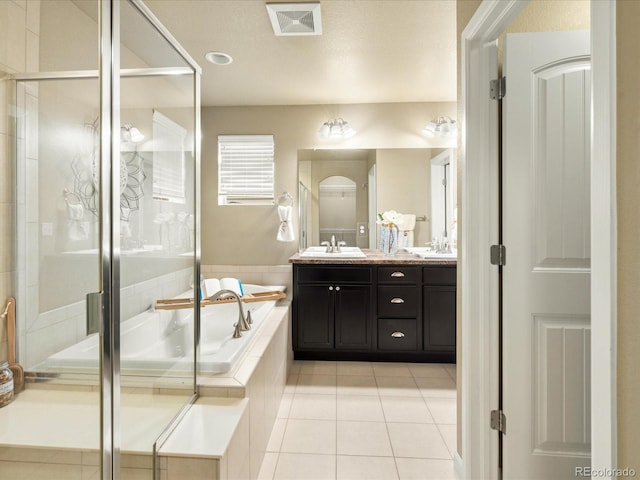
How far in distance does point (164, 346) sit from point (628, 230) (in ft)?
4.85

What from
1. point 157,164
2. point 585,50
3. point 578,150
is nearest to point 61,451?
point 157,164

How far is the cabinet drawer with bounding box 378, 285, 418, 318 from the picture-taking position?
3.15 metres

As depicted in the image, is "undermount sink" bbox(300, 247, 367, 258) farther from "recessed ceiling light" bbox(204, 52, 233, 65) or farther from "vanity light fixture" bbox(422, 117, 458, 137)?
"recessed ceiling light" bbox(204, 52, 233, 65)

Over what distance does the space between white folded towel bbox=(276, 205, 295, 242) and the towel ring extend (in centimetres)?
8

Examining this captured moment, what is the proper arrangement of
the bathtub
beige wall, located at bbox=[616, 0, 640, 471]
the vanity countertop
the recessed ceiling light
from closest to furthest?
beige wall, located at bbox=[616, 0, 640, 471] → the bathtub → the recessed ceiling light → the vanity countertop

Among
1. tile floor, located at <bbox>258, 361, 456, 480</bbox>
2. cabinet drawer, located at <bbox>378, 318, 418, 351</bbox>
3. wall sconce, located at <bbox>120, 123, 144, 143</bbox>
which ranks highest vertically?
wall sconce, located at <bbox>120, 123, 144, 143</bbox>

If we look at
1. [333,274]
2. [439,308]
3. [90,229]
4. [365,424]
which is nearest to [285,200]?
[333,274]

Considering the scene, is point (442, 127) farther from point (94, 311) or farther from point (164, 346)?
point (94, 311)

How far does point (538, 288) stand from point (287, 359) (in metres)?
1.99

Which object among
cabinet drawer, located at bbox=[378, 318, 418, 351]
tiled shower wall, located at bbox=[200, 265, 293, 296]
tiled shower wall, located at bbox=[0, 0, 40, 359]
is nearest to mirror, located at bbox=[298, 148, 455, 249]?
tiled shower wall, located at bbox=[200, 265, 293, 296]

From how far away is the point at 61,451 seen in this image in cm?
93

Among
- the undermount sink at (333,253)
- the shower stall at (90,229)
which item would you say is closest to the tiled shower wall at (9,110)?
the shower stall at (90,229)

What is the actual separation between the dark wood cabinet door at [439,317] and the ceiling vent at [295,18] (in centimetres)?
214

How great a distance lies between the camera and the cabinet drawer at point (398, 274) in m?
3.15
